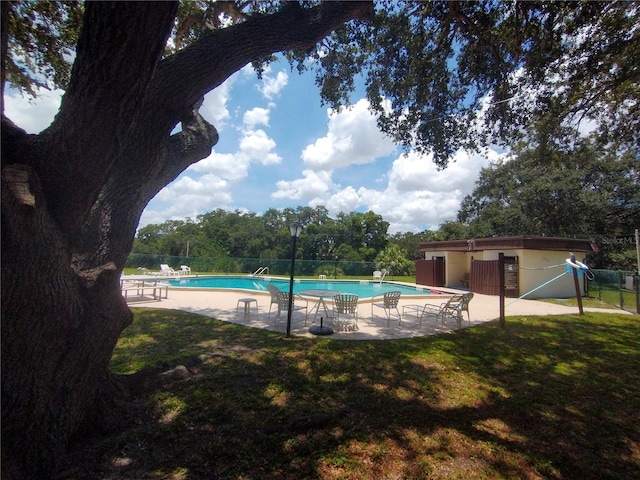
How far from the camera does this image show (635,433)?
291cm

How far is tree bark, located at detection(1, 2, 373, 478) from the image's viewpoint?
5.88 feet

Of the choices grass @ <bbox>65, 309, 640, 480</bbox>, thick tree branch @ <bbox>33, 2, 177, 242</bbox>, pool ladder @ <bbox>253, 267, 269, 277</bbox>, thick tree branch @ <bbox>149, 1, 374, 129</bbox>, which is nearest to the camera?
thick tree branch @ <bbox>33, 2, 177, 242</bbox>

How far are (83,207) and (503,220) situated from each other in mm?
27830

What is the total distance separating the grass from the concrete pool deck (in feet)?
3.07

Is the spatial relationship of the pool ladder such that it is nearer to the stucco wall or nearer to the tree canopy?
the stucco wall

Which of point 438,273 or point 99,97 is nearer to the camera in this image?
point 99,97

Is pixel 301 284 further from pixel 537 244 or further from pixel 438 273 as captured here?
pixel 537 244

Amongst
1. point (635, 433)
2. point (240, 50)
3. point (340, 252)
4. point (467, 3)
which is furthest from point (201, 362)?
point (340, 252)

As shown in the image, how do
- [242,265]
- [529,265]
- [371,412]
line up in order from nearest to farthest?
[371,412], [529,265], [242,265]

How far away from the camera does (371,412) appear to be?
10.3 feet

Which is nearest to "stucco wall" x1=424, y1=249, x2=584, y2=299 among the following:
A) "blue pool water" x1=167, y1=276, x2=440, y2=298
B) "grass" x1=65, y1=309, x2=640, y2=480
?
"blue pool water" x1=167, y1=276, x2=440, y2=298

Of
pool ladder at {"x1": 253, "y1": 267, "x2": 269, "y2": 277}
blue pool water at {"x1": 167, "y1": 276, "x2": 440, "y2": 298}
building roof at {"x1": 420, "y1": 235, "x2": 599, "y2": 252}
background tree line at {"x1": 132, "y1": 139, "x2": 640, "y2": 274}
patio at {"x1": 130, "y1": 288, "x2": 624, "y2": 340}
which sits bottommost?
patio at {"x1": 130, "y1": 288, "x2": 624, "y2": 340}

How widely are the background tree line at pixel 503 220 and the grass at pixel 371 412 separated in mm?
6239

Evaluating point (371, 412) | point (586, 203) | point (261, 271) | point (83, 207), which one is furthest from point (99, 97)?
point (586, 203)
